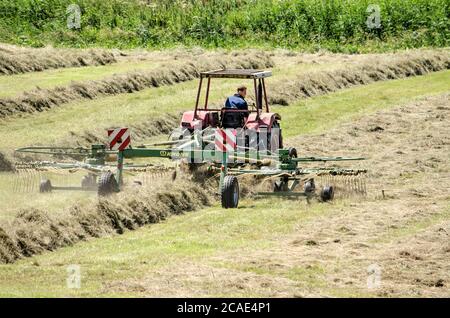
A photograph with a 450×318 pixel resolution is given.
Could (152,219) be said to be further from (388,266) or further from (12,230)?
(388,266)

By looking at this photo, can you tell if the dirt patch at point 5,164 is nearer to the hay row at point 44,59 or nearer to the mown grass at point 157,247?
the mown grass at point 157,247

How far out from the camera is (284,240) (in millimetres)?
16391

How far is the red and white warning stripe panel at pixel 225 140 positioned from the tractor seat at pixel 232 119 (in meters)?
0.74

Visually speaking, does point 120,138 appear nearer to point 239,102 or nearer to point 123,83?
point 239,102

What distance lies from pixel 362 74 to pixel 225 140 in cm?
2021

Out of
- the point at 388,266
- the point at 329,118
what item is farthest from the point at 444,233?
the point at 329,118

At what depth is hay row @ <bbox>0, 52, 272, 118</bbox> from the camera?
29.1 metres

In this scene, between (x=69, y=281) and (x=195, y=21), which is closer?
(x=69, y=281)

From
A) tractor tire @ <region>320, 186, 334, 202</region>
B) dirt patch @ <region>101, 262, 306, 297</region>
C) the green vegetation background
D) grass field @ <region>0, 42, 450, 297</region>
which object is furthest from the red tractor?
the green vegetation background

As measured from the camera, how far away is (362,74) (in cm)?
3891

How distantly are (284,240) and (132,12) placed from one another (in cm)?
3688

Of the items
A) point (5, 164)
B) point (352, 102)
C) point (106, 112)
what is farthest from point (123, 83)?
point (5, 164)

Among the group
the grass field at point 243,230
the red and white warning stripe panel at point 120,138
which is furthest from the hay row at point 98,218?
the red and white warning stripe panel at point 120,138

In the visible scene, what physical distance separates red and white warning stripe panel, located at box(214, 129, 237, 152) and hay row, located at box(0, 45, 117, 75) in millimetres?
16191
